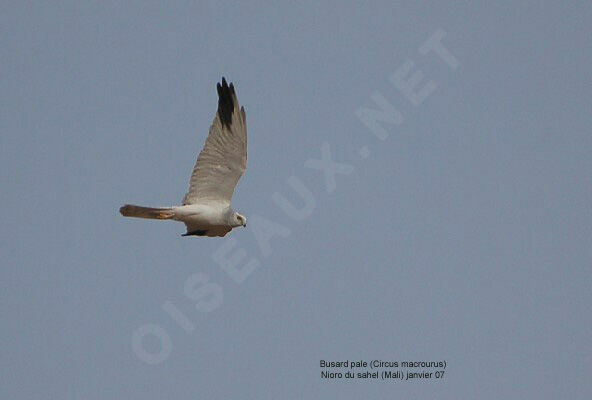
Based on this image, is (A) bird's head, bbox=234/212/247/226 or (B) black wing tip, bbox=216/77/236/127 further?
(A) bird's head, bbox=234/212/247/226

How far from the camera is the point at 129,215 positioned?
18.6 meters

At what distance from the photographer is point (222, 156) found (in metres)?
19.7

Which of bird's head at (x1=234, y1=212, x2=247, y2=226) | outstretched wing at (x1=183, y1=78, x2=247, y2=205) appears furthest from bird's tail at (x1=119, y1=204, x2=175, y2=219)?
bird's head at (x1=234, y1=212, x2=247, y2=226)

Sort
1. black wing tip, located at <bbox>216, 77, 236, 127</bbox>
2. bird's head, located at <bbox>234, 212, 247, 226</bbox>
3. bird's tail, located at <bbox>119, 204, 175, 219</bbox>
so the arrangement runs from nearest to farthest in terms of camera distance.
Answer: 1. bird's tail, located at <bbox>119, 204, 175, 219</bbox>
2. black wing tip, located at <bbox>216, 77, 236, 127</bbox>
3. bird's head, located at <bbox>234, 212, 247, 226</bbox>

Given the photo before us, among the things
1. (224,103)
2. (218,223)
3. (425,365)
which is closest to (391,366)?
(425,365)

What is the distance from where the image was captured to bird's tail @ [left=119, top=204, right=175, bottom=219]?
18500 mm

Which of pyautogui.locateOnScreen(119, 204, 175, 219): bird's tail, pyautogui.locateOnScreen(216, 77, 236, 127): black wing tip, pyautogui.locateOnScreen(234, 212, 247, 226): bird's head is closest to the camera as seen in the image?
pyautogui.locateOnScreen(119, 204, 175, 219): bird's tail

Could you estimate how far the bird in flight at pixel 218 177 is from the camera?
19.4 meters

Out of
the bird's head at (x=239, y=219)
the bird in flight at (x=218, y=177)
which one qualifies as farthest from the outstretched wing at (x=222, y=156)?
the bird's head at (x=239, y=219)

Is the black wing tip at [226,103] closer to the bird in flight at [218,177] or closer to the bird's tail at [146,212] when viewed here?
the bird in flight at [218,177]

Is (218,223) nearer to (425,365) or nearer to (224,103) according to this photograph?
(224,103)

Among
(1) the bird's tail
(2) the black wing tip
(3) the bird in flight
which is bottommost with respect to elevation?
(1) the bird's tail

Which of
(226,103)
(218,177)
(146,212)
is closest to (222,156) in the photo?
(218,177)

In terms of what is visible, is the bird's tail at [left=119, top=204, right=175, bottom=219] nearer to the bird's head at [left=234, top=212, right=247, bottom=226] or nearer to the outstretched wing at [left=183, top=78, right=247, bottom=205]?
the outstretched wing at [left=183, top=78, right=247, bottom=205]
